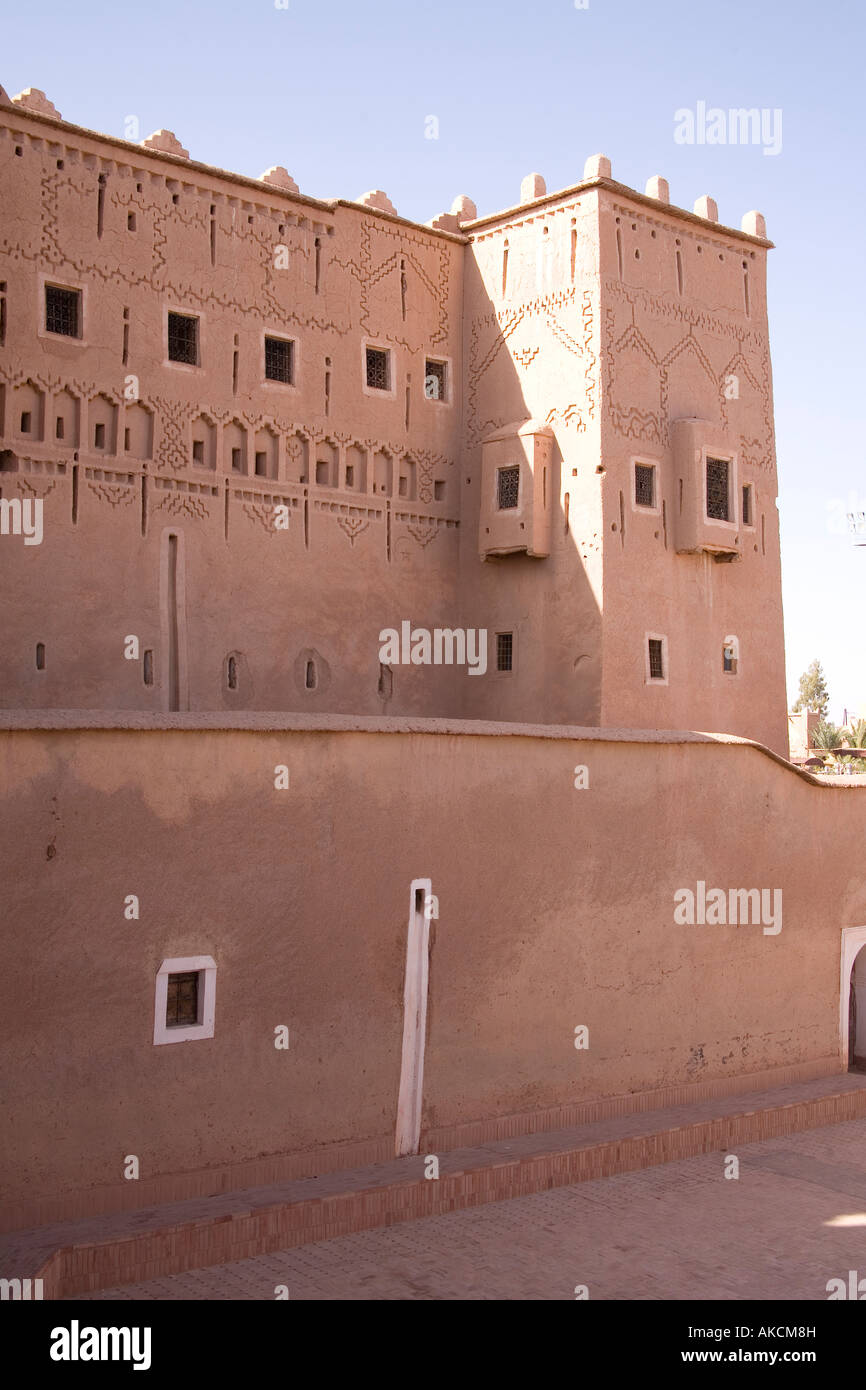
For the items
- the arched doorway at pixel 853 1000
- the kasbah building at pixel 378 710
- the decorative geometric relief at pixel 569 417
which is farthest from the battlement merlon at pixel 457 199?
the arched doorway at pixel 853 1000

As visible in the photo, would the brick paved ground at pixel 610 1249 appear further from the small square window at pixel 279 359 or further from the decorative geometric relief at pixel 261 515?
the small square window at pixel 279 359

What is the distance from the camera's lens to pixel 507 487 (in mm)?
17562

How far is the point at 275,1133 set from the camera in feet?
36.6

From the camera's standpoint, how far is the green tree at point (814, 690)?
73.7 m

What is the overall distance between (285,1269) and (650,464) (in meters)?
10.7

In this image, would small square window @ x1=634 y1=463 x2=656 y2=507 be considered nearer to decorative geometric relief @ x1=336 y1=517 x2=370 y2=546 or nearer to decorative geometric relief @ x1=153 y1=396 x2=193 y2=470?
decorative geometric relief @ x1=336 y1=517 x2=370 y2=546

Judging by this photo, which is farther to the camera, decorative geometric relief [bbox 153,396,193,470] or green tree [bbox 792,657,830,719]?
green tree [bbox 792,657,830,719]

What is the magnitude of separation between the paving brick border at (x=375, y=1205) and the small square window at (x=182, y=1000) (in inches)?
54.8

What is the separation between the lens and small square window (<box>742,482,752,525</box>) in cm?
1842

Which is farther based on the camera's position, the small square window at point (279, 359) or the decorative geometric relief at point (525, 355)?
the decorative geometric relief at point (525, 355)

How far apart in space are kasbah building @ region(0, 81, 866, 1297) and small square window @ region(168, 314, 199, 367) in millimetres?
56

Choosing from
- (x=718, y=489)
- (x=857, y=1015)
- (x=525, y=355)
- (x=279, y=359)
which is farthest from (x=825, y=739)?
(x=279, y=359)

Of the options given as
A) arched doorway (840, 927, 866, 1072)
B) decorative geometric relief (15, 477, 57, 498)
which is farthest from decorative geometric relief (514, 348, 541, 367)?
arched doorway (840, 927, 866, 1072)
